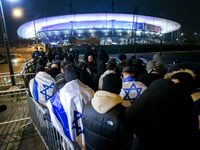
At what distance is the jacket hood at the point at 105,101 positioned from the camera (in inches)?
104

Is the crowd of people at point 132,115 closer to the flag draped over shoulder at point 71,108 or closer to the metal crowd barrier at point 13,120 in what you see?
the flag draped over shoulder at point 71,108

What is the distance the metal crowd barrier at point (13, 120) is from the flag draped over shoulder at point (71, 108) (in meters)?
2.89

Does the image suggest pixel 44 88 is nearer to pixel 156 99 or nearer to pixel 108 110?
pixel 108 110

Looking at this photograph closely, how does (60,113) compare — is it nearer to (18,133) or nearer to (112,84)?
(112,84)

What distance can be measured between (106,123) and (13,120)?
5422mm

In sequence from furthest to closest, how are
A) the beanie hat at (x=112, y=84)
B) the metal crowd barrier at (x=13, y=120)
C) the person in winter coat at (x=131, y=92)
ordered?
1. the metal crowd barrier at (x=13, y=120)
2. the person in winter coat at (x=131, y=92)
3. the beanie hat at (x=112, y=84)

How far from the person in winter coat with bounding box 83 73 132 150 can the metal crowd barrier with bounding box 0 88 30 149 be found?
11.8 ft

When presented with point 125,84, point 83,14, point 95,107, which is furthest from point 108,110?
point 83,14

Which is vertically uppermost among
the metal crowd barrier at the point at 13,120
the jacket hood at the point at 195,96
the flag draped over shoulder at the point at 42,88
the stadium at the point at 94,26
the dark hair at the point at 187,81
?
the stadium at the point at 94,26

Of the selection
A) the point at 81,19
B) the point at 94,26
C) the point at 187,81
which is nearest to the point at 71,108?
the point at 187,81

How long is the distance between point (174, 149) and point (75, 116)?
1.54 meters

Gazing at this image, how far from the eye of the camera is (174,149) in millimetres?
2363

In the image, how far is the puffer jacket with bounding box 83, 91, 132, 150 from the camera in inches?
101

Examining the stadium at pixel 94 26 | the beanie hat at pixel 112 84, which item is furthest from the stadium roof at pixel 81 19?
the beanie hat at pixel 112 84
